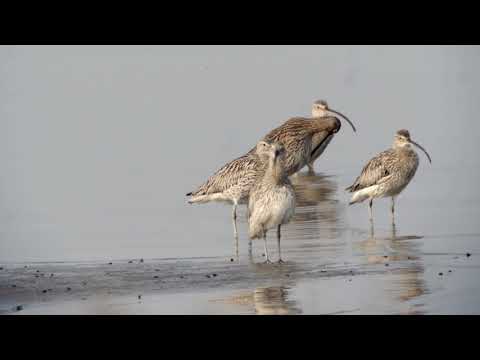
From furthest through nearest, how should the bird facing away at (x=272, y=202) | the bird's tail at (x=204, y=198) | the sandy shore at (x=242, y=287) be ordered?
the bird's tail at (x=204, y=198)
the bird facing away at (x=272, y=202)
the sandy shore at (x=242, y=287)

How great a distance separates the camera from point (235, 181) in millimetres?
16562

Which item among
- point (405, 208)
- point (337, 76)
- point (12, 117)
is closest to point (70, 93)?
point (12, 117)

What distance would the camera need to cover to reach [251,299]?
38.2ft

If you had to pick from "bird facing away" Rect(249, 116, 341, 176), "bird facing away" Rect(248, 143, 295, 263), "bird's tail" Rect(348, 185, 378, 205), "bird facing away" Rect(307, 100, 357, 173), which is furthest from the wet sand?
"bird facing away" Rect(307, 100, 357, 173)

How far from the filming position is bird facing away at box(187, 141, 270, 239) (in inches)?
645

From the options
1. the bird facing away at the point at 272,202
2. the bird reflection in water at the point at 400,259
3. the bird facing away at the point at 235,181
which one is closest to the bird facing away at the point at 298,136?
the bird facing away at the point at 235,181

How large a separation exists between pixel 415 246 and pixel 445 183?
18.4 feet

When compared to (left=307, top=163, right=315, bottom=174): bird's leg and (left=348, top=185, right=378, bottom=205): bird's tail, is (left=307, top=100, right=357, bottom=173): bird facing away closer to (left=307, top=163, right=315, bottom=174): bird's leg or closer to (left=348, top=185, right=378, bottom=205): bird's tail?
(left=307, top=163, right=315, bottom=174): bird's leg

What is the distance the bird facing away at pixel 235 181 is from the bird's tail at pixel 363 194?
1.84 meters

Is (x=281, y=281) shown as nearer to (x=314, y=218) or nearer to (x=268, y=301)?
(x=268, y=301)

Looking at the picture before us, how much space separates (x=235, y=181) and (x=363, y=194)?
218 centimetres

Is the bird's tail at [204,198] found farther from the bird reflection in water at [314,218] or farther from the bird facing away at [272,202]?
the bird facing away at [272,202]

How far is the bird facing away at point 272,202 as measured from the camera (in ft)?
45.8
